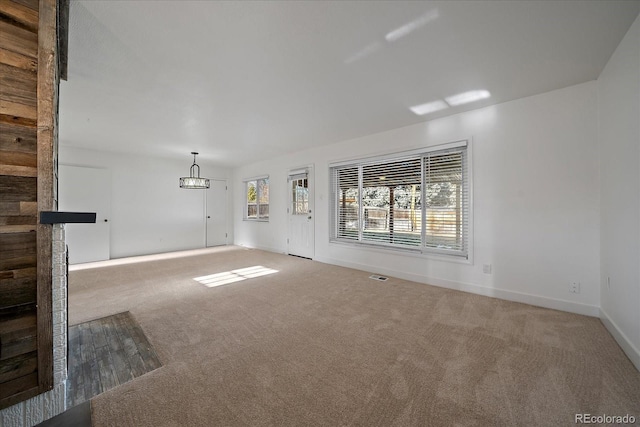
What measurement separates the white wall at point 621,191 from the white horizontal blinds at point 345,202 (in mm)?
3167

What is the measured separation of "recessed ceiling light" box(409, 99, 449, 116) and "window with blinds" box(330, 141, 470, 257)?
0.58m

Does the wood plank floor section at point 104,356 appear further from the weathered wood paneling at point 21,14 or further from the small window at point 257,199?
the small window at point 257,199

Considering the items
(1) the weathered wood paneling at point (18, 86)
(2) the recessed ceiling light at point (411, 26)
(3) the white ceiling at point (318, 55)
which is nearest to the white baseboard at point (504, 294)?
(3) the white ceiling at point (318, 55)

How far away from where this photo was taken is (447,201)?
3648 millimetres

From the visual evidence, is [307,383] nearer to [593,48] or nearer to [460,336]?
[460,336]

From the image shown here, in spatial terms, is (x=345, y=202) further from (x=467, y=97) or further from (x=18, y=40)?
(x=18, y=40)

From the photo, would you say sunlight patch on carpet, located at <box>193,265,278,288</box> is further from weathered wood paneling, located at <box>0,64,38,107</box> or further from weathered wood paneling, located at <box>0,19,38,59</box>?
weathered wood paneling, located at <box>0,19,38,59</box>

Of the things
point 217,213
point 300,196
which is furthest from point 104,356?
point 217,213

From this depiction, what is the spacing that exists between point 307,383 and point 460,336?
1.46m

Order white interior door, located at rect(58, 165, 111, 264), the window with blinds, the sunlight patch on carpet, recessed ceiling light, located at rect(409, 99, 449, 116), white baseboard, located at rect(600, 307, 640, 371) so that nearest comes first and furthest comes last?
1. white baseboard, located at rect(600, 307, 640, 371)
2. recessed ceiling light, located at rect(409, 99, 449, 116)
3. the window with blinds
4. the sunlight patch on carpet
5. white interior door, located at rect(58, 165, 111, 264)

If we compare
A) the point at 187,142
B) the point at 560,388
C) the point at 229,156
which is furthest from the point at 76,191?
the point at 560,388

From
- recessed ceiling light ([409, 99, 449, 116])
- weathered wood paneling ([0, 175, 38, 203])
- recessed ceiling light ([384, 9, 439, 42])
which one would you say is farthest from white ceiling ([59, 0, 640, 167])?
weathered wood paneling ([0, 175, 38, 203])

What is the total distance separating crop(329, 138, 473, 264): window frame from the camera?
341 cm

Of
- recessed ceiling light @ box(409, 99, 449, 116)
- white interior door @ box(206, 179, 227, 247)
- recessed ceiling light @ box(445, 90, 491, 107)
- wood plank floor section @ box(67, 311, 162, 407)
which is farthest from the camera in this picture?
white interior door @ box(206, 179, 227, 247)
